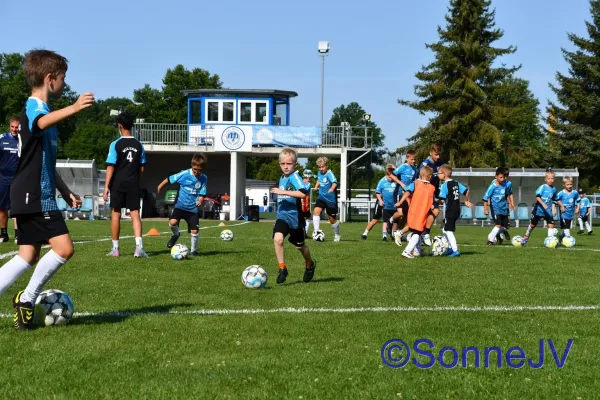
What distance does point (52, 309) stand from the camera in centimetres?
579

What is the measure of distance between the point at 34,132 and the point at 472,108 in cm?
4590

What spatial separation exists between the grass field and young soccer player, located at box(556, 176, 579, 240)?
28.9 ft

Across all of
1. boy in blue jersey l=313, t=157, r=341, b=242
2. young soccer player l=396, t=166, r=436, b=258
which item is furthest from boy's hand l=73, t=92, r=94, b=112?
boy in blue jersey l=313, t=157, r=341, b=242

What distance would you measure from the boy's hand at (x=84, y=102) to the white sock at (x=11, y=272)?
125 cm

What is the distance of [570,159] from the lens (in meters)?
45.6

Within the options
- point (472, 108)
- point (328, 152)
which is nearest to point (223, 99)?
point (328, 152)

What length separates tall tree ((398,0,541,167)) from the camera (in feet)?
159

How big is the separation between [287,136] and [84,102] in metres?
34.3

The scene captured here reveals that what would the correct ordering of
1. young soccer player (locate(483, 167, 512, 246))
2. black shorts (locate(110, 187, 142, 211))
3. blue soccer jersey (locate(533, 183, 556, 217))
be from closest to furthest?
black shorts (locate(110, 187, 142, 211)), young soccer player (locate(483, 167, 512, 246)), blue soccer jersey (locate(533, 183, 556, 217))

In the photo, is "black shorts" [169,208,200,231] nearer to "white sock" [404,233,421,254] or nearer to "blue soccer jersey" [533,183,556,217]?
"white sock" [404,233,421,254]

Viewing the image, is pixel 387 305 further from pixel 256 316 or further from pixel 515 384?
pixel 515 384

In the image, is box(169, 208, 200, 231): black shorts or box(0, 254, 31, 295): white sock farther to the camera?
box(169, 208, 200, 231): black shorts

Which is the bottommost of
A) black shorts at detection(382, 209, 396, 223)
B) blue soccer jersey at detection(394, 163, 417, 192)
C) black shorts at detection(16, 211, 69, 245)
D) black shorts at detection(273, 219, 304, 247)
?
black shorts at detection(382, 209, 396, 223)

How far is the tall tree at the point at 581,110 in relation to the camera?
45.1 metres
